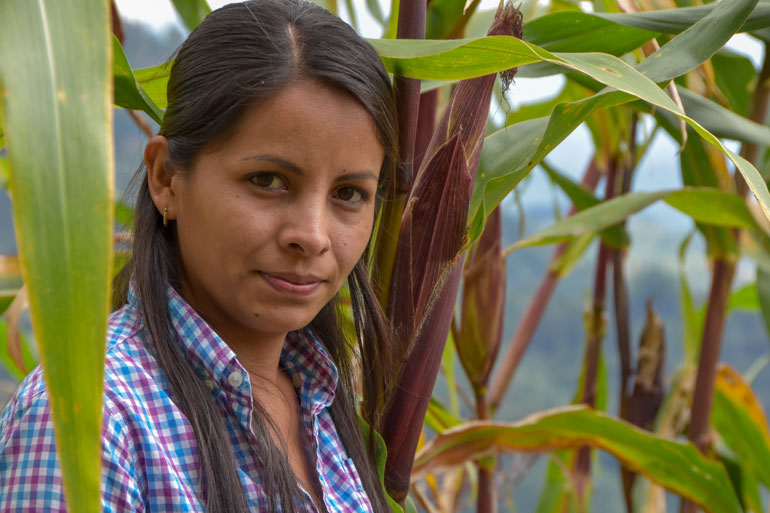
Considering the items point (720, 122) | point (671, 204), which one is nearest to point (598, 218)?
point (671, 204)

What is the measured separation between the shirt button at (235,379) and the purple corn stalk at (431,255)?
0.12 meters

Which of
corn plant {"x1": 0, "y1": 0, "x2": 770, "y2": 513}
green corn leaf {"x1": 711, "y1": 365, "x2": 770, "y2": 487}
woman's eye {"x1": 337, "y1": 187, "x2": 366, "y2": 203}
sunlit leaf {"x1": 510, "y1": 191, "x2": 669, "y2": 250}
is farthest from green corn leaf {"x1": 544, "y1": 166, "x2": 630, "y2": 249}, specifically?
woman's eye {"x1": 337, "y1": 187, "x2": 366, "y2": 203}

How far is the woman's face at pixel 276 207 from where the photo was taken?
0.42 m

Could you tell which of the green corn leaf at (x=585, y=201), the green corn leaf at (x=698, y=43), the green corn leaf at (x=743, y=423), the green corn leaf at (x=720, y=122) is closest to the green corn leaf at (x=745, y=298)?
the green corn leaf at (x=743, y=423)

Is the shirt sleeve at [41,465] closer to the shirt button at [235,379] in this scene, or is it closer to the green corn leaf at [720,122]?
the shirt button at [235,379]

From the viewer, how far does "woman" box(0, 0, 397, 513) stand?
0.40 meters

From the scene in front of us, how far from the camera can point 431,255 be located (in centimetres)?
50

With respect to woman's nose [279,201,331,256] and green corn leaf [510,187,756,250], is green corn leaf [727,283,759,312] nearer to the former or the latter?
green corn leaf [510,187,756,250]

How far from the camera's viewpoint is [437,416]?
828 mm

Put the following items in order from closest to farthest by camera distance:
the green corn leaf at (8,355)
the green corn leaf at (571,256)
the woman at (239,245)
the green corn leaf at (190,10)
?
1. the woman at (239,245)
2. the green corn leaf at (190,10)
3. the green corn leaf at (8,355)
4. the green corn leaf at (571,256)

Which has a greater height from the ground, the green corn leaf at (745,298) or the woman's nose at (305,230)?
the green corn leaf at (745,298)

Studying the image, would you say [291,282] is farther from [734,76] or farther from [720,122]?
[734,76]

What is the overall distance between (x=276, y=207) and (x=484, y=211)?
135 mm

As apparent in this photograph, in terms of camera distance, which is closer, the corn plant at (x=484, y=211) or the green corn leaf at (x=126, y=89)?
the corn plant at (x=484, y=211)
